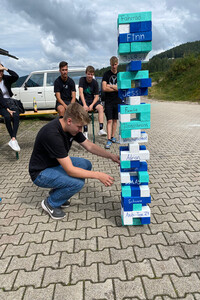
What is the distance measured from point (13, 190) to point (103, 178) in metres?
2.01

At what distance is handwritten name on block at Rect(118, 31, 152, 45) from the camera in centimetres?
222

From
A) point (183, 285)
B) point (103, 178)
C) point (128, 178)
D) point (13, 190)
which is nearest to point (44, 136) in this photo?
point (103, 178)

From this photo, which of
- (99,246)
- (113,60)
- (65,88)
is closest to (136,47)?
(99,246)

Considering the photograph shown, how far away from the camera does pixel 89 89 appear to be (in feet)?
19.9

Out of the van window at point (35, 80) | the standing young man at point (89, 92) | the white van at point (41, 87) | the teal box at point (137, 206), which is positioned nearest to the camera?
the teal box at point (137, 206)

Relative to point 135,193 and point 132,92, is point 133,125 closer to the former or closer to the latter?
point 132,92

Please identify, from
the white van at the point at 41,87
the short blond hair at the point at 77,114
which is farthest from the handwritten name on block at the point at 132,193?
the white van at the point at 41,87

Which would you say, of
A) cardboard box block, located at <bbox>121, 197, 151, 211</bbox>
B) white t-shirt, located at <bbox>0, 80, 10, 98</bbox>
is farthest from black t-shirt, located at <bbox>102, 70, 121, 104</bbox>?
cardboard box block, located at <bbox>121, 197, 151, 211</bbox>

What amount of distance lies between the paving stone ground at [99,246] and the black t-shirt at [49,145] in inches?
27.5

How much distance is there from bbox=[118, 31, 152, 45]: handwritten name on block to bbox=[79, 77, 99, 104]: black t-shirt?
150 inches

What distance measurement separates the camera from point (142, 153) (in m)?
2.46

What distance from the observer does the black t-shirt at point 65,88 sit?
5746 mm

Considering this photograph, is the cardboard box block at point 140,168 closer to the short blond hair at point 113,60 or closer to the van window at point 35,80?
the short blond hair at point 113,60

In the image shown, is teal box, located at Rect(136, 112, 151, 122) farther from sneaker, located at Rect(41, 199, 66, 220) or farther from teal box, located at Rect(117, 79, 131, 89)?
sneaker, located at Rect(41, 199, 66, 220)
